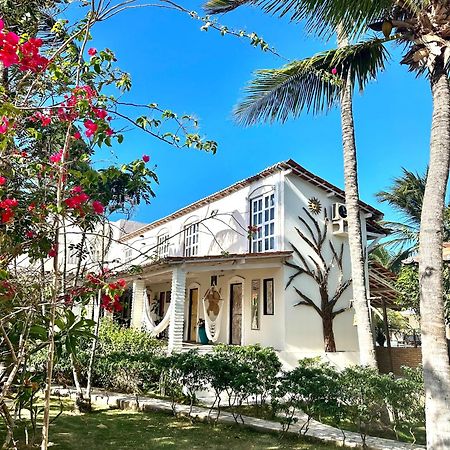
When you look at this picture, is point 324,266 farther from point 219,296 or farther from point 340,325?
point 219,296

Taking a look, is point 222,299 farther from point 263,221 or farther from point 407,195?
point 407,195

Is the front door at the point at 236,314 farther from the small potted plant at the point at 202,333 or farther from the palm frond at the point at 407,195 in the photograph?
the palm frond at the point at 407,195

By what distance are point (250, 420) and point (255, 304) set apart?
7060mm

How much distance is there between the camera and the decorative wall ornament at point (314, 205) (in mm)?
16297

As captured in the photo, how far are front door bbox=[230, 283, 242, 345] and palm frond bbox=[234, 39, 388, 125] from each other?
29.5 ft

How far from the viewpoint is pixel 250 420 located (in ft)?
29.3

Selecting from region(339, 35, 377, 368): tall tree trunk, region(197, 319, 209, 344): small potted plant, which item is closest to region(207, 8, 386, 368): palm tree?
region(339, 35, 377, 368): tall tree trunk

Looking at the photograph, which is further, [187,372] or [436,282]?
[187,372]

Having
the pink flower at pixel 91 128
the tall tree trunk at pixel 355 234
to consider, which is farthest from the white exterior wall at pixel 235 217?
the pink flower at pixel 91 128

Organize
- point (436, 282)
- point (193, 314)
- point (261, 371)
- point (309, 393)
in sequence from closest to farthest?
1. point (436, 282)
2. point (309, 393)
3. point (261, 371)
4. point (193, 314)

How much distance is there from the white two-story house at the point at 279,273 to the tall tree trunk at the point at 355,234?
13.6 feet

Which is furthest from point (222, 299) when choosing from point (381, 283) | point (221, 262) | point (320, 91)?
point (320, 91)

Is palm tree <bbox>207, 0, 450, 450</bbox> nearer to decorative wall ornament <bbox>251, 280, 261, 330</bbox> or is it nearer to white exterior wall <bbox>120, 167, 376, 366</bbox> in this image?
white exterior wall <bbox>120, 167, 376, 366</bbox>

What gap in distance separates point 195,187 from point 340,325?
1969cm
